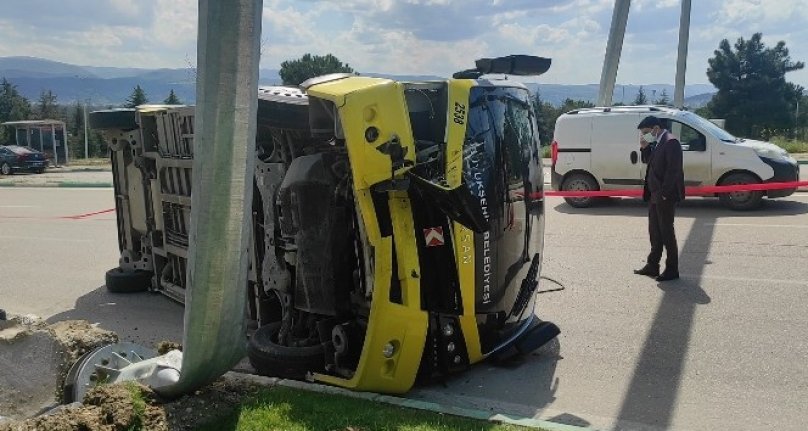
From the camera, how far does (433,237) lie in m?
4.70

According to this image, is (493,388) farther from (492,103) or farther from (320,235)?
(492,103)

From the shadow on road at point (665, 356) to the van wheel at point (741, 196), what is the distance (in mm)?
4483

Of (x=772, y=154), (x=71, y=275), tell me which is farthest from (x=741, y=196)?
(x=71, y=275)

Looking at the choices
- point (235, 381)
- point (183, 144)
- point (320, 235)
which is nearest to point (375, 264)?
point (320, 235)

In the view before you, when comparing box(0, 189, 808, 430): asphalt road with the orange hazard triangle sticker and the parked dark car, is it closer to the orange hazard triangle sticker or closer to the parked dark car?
the orange hazard triangle sticker

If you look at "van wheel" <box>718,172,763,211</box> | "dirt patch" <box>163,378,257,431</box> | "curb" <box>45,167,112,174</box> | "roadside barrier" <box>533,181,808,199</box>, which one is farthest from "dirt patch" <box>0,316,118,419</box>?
"curb" <box>45,167,112,174</box>

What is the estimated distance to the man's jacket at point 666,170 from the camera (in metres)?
8.05

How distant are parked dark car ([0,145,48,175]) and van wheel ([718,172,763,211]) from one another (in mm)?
29642

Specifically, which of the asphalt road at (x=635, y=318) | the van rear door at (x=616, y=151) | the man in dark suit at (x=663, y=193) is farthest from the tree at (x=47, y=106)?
the man in dark suit at (x=663, y=193)

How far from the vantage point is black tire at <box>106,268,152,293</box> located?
8.25 m

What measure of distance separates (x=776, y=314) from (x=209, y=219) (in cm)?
538

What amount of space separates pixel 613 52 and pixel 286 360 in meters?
16.9

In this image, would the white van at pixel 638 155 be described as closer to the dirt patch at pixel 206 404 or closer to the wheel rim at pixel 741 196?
the wheel rim at pixel 741 196

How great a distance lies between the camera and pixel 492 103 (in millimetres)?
4961
